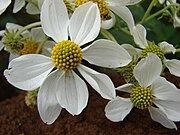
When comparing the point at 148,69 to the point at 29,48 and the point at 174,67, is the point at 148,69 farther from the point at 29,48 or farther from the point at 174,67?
the point at 29,48

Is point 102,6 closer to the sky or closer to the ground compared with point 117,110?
closer to the sky

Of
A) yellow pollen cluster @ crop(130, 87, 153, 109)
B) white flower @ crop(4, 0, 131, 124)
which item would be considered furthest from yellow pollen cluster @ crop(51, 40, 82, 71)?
yellow pollen cluster @ crop(130, 87, 153, 109)

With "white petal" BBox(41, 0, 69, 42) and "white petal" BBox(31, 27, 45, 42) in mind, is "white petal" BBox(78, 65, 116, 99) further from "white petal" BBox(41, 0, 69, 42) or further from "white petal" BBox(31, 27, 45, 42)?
"white petal" BBox(31, 27, 45, 42)

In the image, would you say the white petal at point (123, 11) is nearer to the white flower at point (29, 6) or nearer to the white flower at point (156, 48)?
the white flower at point (156, 48)

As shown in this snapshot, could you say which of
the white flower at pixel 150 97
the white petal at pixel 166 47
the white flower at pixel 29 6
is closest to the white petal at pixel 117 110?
the white flower at pixel 150 97

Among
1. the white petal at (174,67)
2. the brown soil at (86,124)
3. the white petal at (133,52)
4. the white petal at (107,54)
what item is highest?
the white petal at (107,54)

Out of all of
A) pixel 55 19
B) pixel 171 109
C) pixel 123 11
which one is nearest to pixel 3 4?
pixel 55 19

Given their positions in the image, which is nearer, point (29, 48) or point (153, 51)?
point (153, 51)
